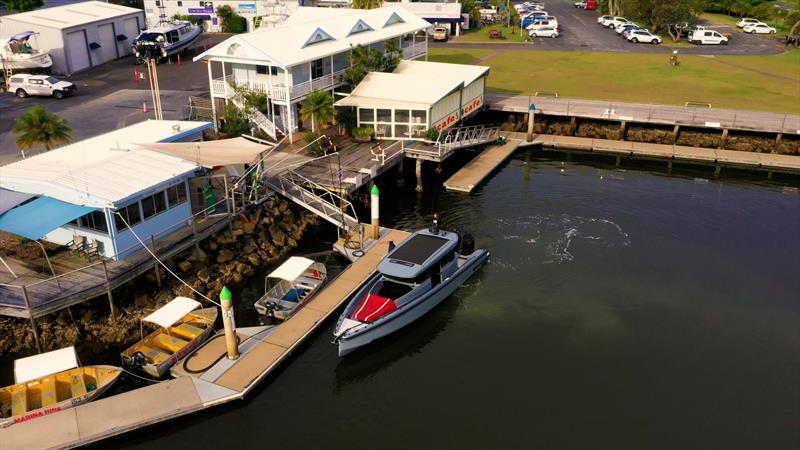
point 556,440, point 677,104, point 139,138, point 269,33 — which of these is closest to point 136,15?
point 269,33

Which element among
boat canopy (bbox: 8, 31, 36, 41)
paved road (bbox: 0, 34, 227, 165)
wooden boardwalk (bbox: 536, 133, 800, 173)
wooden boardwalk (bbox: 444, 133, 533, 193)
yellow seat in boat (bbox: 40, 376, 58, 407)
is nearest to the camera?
yellow seat in boat (bbox: 40, 376, 58, 407)

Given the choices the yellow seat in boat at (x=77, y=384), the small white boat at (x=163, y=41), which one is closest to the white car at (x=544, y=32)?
the small white boat at (x=163, y=41)

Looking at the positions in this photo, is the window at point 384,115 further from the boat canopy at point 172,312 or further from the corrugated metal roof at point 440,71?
the boat canopy at point 172,312

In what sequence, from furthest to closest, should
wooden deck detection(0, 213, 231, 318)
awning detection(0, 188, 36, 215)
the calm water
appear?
awning detection(0, 188, 36, 215)
wooden deck detection(0, 213, 231, 318)
the calm water

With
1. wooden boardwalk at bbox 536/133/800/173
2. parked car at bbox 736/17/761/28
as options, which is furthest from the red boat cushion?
parked car at bbox 736/17/761/28

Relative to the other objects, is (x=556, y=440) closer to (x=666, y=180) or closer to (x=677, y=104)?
(x=666, y=180)

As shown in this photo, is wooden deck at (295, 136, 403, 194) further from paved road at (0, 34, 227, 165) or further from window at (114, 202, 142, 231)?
paved road at (0, 34, 227, 165)
